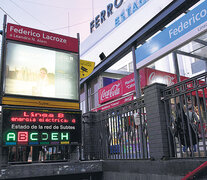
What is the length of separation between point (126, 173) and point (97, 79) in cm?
1147

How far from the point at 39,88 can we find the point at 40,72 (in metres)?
0.58

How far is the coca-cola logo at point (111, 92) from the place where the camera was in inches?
558

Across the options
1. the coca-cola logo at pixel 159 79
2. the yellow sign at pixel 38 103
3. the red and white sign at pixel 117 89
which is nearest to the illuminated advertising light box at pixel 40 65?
the yellow sign at pixel 38 103

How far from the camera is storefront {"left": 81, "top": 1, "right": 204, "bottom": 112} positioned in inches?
312

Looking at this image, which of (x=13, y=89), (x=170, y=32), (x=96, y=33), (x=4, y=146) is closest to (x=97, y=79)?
(x=96, y=33)

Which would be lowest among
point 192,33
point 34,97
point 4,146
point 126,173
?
point 126,173

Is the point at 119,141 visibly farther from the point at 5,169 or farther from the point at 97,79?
the point at 97,79

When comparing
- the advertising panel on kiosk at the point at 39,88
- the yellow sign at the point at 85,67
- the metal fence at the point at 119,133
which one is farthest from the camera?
the yellow sign at the point at 85,67

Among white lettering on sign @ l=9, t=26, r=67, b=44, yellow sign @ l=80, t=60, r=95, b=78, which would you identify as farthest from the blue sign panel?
white lettering on sign @ l=9, t=26, r=67, b=44

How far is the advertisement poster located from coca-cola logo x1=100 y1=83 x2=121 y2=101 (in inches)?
226

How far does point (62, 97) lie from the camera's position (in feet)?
27.2

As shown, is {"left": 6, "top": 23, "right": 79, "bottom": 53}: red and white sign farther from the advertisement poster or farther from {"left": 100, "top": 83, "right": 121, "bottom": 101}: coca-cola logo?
{"left": 100, "top": 83, "right": 121, "bottom": 101}: coca-cola logo

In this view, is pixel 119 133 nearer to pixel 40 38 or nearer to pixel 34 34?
pixel 40 38

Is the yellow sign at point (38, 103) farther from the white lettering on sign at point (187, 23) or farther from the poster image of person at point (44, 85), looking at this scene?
the white lettering on sign at point (187, 23)
